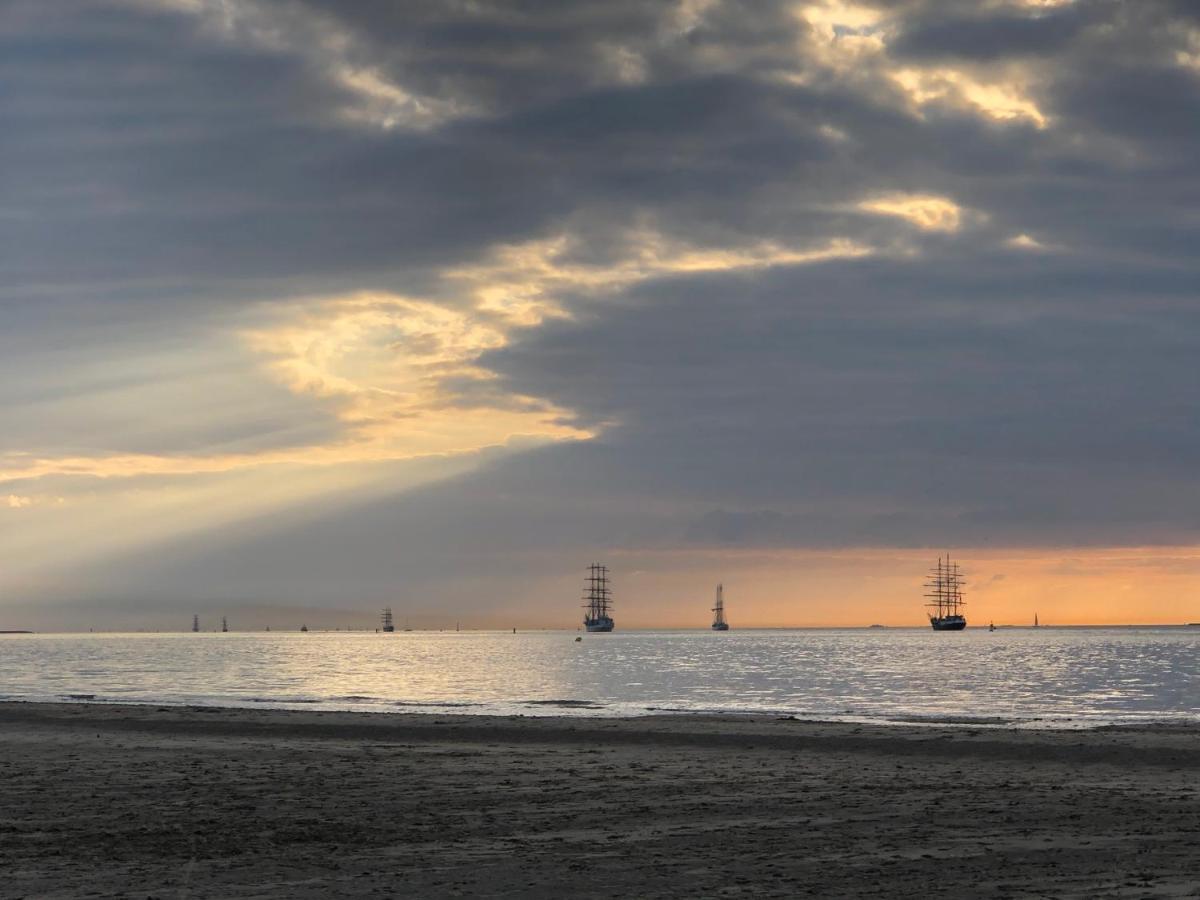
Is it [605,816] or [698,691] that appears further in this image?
[698,691]

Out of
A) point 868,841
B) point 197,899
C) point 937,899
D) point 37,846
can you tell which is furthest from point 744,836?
point 37,846

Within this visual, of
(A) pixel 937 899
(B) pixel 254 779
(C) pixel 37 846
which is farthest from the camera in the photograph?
(B) pixel 254 779

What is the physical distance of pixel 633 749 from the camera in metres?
38.2

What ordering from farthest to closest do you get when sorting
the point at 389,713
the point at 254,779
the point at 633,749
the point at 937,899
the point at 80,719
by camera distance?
the point at 389,713
the point at 80,719
the point at 633,749
the point at 254,779
the point at 937,899

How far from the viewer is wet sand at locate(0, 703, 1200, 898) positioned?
55.0ft

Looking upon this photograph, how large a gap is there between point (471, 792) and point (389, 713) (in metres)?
31.3

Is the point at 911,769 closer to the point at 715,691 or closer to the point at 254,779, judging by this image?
the point at 254,779

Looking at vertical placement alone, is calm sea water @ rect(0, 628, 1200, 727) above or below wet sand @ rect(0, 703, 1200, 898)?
below

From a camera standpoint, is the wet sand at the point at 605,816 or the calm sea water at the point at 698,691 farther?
the calm sea water at the point at 698,691

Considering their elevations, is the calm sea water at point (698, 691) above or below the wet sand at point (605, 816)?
below

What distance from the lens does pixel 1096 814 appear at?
22.9 meters

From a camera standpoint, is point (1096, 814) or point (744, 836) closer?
point (744, 836)

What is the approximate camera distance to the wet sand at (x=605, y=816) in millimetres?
16750

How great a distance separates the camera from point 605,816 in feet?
75.6
